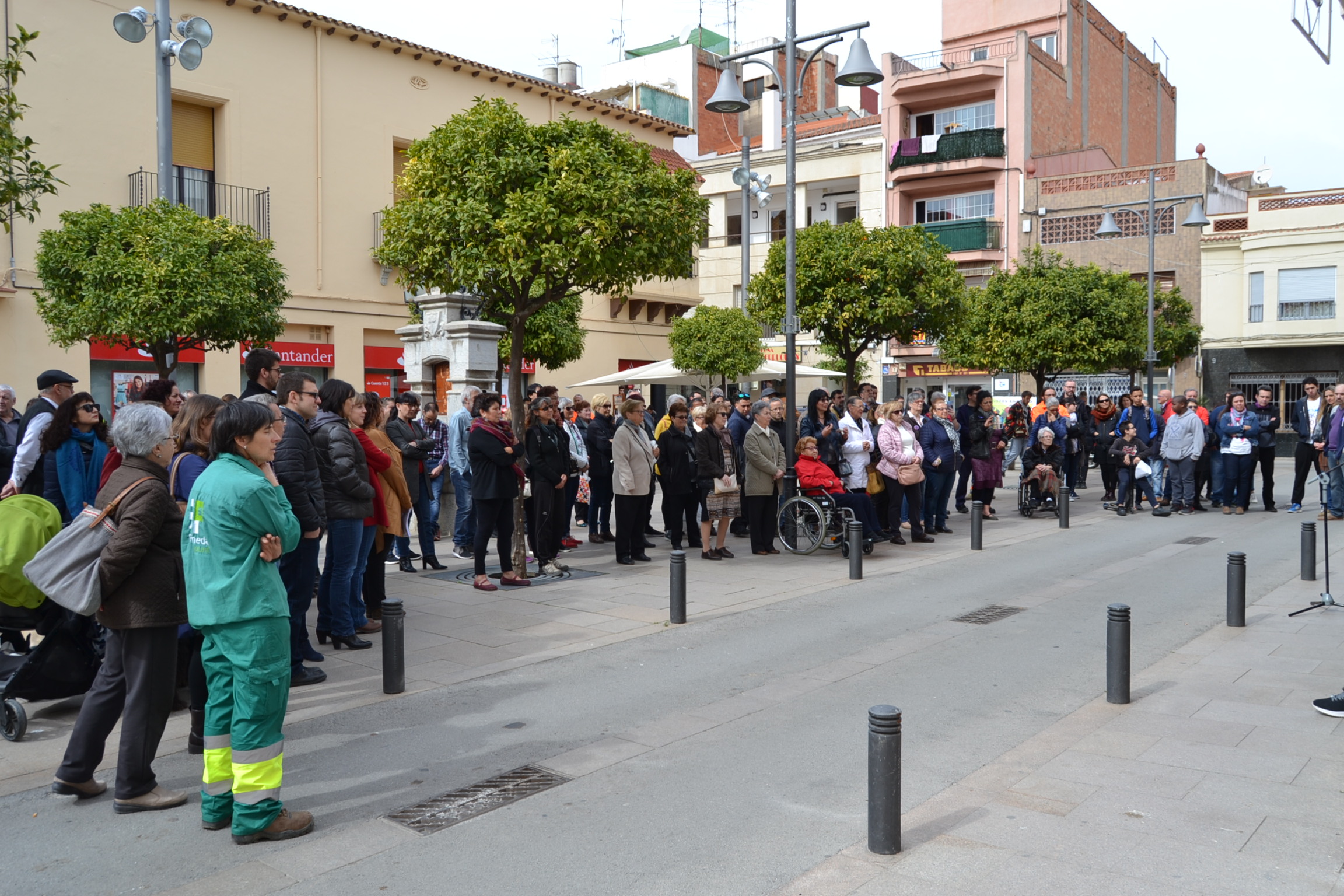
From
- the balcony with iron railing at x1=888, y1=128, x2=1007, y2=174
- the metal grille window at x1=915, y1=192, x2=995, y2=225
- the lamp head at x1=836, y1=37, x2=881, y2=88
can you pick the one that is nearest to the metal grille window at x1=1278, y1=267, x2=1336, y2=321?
the metal grille window at x1=915, y1=192, x2=995, y2=225

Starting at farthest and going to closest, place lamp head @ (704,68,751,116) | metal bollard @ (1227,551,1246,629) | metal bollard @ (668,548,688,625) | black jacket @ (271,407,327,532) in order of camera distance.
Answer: lamp head @ (704,68,751,116)
metal bollard @ (668,548,688,625)
metal bollard @ (1227,551,1246,629)
black jacket @ (271,407,327,532)

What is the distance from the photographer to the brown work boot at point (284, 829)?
4445 millimetres

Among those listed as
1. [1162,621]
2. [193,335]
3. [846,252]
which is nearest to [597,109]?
[846,252]

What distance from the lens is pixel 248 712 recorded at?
4.31 meters

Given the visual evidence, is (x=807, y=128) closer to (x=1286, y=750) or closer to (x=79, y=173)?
(x=79, y=173)

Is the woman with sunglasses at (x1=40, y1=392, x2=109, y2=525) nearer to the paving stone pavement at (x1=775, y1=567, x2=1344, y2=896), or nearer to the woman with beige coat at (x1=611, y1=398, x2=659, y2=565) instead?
the woman with beige coat at (x1=611, y1=398, x2=659, y2=565)

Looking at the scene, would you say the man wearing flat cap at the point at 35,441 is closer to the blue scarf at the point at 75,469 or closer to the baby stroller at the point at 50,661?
the blue scarf at the point at 75,469

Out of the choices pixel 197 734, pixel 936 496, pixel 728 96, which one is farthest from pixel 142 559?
pixel 728 96

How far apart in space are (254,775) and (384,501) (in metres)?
4.18

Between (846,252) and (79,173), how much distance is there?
48.7 feet

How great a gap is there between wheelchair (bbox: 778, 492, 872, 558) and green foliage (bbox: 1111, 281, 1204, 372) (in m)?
21.0

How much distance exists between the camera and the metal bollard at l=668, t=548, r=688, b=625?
873 cm

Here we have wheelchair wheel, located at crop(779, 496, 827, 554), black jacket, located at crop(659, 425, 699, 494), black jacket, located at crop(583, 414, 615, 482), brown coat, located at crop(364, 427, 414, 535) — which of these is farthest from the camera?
black jacket, located at crop(583, 414, 615, 482)

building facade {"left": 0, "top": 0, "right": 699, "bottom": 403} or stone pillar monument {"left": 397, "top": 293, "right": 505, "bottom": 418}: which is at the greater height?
building facade {"left": 0, "top": 0, "right": 699, "bottom": 403}
